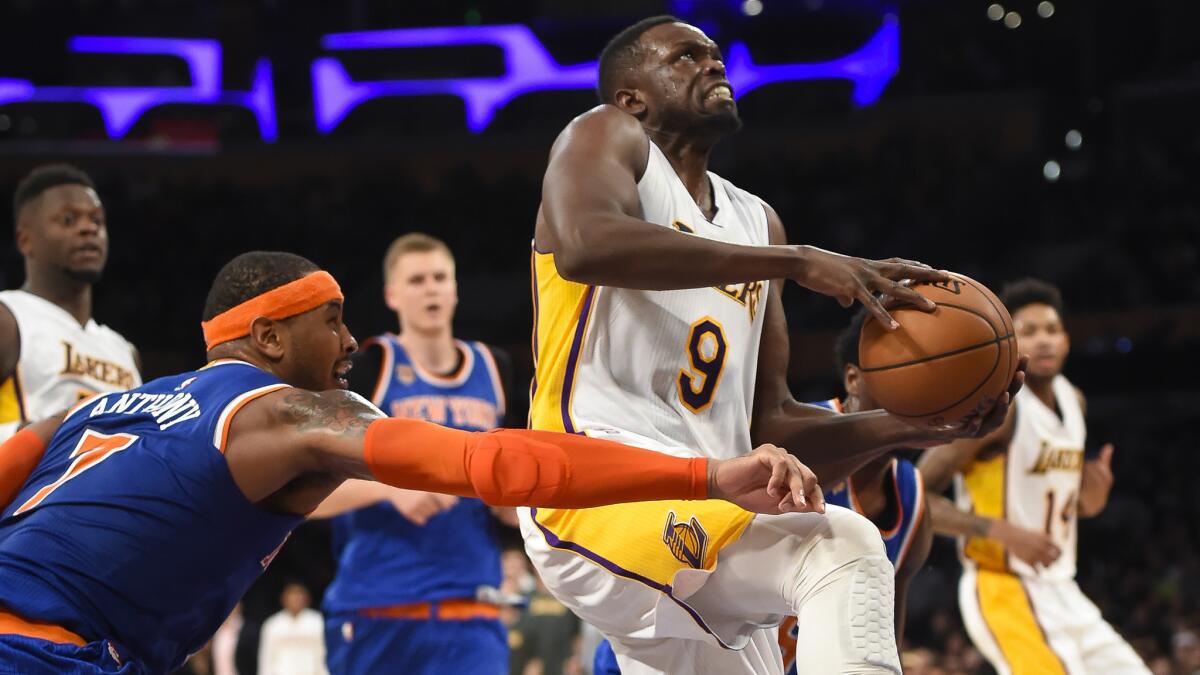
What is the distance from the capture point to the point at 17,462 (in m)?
3.38

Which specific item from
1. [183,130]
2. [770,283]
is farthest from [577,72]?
[770,283]

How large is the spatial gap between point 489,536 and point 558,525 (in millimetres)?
2701

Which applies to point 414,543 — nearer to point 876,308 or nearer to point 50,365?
point 50,365

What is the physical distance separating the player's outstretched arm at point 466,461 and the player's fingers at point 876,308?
0.50m

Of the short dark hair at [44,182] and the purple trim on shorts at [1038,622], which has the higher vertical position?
the short dark hair at [44,182]

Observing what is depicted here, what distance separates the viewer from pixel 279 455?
2.94 metres

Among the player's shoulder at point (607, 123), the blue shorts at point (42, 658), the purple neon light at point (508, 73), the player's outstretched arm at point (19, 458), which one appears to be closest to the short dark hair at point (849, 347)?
the player's shoulder at point (607, 123)

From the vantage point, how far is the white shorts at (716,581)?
2994 mm

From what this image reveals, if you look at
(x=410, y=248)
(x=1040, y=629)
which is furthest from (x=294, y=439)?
(x=1040, y=629)

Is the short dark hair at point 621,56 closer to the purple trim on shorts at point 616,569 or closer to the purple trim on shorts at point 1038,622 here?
the purple trim on shorts at point 616,569

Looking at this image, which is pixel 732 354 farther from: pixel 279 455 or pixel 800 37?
pixel 800 37

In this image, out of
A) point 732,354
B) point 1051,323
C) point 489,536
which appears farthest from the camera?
point 1051,323

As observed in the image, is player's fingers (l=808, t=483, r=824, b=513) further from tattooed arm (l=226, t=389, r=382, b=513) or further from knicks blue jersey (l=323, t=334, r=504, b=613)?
knicks blue jersey (l=323, t=334, r=504, b=613)

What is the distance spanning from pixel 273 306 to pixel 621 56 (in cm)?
133
